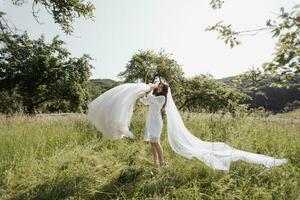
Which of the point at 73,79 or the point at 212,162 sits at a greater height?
the point at 73,79

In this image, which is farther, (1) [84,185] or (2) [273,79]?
(1) [84,185]

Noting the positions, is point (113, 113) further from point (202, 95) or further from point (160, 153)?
point (202, 95)

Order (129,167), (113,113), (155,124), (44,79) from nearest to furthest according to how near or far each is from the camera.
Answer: (129,167)
(155,124)
(113,113)
(44,79)

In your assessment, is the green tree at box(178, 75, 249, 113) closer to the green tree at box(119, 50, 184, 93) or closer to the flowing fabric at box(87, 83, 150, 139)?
the green tree at box(119, 50, 184, 93)

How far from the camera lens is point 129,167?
805cm

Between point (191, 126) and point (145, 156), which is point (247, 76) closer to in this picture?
point (145, 156)

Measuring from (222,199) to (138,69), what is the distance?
46.2 metres

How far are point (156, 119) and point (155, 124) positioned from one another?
12cm

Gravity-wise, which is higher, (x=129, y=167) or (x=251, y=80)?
(x=251, y=80)

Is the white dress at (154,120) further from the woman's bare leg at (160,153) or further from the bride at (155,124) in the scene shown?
the woman's bare leg at (160,153)

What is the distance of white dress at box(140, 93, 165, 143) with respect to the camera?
838 centimetres

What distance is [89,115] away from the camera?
902 cm

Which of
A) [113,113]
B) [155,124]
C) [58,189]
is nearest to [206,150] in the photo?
[155,124]

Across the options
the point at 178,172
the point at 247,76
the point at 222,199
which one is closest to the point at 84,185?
the point at 178,172
